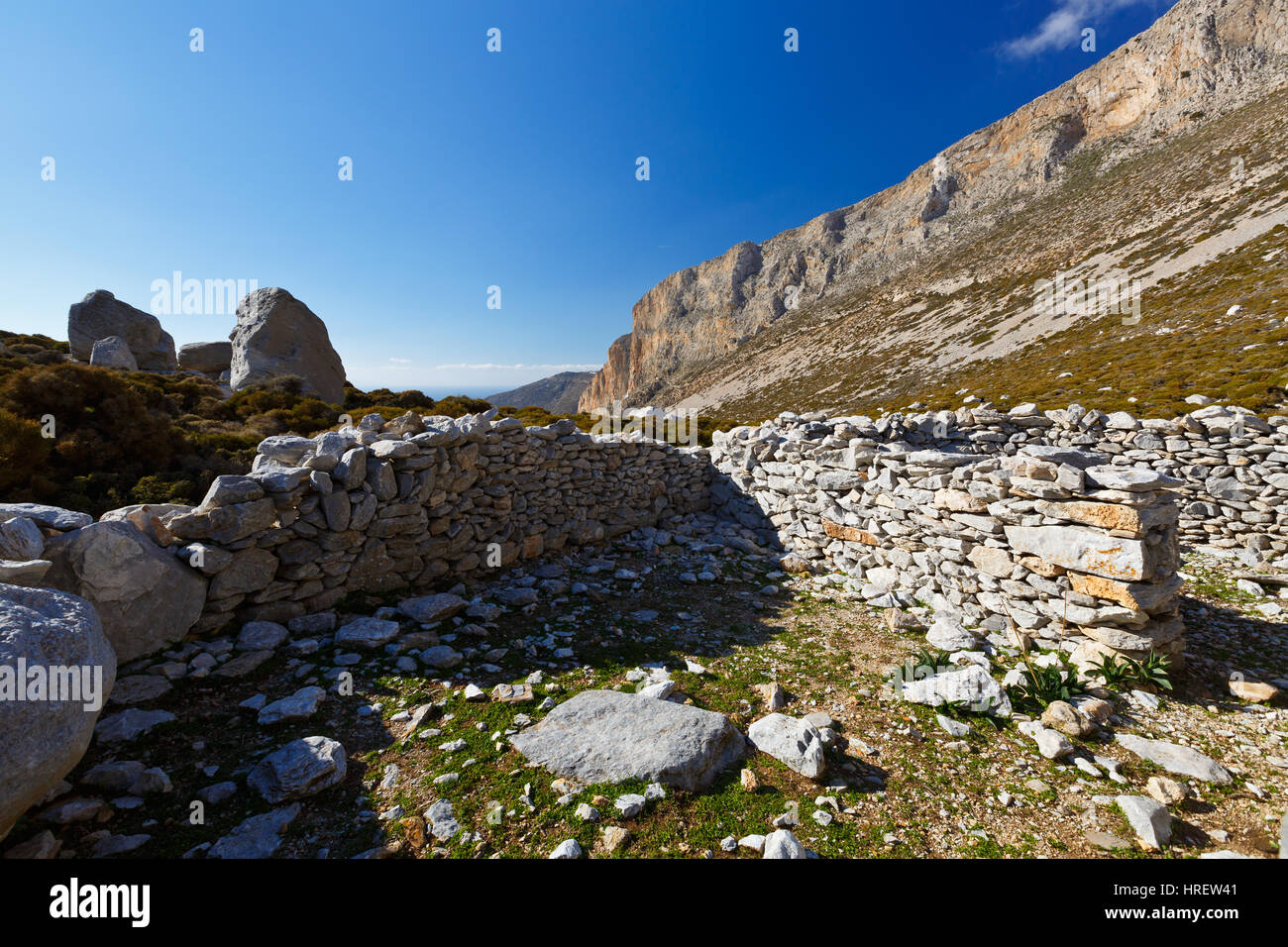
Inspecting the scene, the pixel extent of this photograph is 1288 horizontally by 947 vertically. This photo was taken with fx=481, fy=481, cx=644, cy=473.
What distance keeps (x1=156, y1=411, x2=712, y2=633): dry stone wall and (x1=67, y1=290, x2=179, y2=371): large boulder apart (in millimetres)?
23684

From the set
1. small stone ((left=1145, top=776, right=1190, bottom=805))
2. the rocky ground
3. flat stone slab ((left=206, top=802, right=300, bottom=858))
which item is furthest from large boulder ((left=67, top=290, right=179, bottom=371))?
small stone ((left=1145, top=776, right=1190, bottom=805))

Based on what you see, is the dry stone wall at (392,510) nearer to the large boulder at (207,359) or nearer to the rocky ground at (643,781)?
the rocky ground at (643,781)

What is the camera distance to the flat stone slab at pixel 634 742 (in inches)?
123

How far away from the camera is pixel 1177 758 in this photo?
333cm

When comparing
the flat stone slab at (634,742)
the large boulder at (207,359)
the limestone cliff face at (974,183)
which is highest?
the limestone cliff face at (974,183)

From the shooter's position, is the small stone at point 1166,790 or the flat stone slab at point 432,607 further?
the flat stone slab at point 432,607

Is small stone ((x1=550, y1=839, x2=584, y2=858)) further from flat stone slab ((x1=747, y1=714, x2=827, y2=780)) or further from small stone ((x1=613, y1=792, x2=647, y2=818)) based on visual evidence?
flat stone slab ((x1=747, y1=714, x2=827, y2=780))

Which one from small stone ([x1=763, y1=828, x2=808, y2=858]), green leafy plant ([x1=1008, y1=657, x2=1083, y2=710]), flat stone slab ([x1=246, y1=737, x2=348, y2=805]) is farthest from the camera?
green leafy plant ([x1=1008, y1=657, x2=1083, y2=710])

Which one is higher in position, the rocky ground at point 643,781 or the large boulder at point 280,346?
the large boulder at point 280,346

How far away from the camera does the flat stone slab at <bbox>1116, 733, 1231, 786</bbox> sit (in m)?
3.18

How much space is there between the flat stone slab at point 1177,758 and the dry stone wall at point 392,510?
22.0ft

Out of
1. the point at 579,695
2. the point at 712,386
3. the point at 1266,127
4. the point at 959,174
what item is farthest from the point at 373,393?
the point at 959,174

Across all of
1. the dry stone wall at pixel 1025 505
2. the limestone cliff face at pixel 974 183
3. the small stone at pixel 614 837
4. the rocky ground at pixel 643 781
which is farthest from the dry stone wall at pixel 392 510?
the limestone cliff face at pixel 974 183
